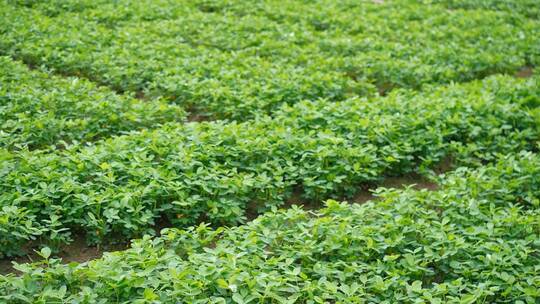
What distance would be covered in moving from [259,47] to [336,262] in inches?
208

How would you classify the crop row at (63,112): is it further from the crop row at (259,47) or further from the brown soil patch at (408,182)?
the brown soil patch at (408,182)

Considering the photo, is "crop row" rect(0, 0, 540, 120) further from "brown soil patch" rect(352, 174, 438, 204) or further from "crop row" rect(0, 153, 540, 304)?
"crop row" rect(0, 153, 540, 304)

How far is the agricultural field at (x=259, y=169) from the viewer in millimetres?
3467

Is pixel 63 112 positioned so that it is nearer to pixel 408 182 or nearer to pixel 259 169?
pixel 259 169

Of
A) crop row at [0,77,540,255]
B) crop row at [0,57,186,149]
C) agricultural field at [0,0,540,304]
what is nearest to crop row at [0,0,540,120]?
agricultural field at [0,0,540,304]

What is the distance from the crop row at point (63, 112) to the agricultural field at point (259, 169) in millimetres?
20

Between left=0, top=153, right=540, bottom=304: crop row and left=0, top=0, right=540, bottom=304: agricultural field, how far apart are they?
0.5 inches

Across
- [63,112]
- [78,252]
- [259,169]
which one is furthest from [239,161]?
[63,112]

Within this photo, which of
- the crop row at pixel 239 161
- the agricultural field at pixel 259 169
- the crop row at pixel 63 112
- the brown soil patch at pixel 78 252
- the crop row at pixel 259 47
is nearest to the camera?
the agricultural field at pixel 259 169

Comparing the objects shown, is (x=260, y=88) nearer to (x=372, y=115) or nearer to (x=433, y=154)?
(x=372, y=115)

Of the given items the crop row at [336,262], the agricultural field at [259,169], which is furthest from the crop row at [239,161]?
the crop row at [336,262]

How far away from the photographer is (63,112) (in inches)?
228

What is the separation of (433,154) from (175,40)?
4420mm

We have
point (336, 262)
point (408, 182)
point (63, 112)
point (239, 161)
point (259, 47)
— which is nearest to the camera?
point (336, 262)
